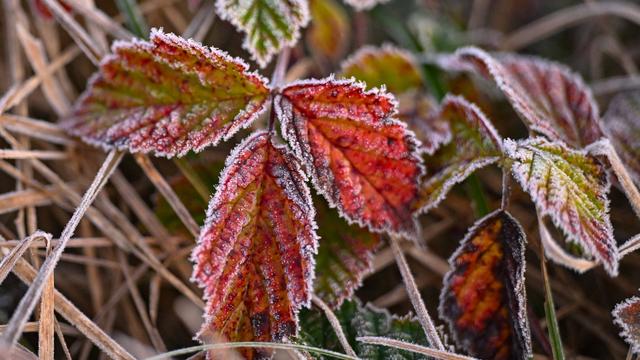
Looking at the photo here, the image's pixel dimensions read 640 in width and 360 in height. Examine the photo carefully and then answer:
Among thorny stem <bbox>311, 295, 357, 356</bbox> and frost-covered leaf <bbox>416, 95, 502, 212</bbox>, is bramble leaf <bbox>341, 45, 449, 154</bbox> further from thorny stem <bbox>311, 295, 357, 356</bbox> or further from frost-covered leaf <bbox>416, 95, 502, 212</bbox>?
thorny stem <bbox>311, 295, 357, 356</bbox>

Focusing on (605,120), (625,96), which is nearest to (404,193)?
(605,120)

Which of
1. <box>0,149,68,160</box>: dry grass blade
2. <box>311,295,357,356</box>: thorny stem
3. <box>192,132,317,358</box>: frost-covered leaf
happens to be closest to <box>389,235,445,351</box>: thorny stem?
<box>311,295,357,356</box>: thorny stem

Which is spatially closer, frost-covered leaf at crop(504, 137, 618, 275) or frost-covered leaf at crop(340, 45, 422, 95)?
frost-covered leaf at crop(504, 137, 618, 275)

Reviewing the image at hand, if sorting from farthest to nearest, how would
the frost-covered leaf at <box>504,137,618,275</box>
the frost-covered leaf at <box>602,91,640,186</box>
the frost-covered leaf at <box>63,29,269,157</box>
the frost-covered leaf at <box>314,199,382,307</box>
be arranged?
the frost-covered leaf at <box>602,91,640,186</box>, the frost-covered leaf at <box>314,199,382,307</box>, the frost-covered leaf at <box>63,29,269,157</box>, the frost-covered leaf at <box>504,137,618,275</box>

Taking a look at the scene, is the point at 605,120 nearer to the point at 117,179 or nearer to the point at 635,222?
the point at 635,222

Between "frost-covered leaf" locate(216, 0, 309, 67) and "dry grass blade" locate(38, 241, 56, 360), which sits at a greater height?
"frost-covered leaf" locate(216, 0, 309, 67)

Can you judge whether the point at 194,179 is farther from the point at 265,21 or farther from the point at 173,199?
the point at 265,21
